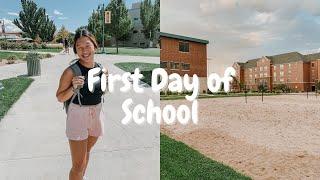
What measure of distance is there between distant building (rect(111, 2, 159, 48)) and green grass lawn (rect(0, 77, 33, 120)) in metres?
0.92

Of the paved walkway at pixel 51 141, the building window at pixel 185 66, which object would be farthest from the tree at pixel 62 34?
the building window at pixel 185 66

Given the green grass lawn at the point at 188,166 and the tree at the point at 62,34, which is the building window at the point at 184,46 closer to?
the green grass lawn at the point at 188,166

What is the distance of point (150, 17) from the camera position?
3.96 meters

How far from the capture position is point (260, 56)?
16.2ft

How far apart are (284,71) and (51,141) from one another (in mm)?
2664

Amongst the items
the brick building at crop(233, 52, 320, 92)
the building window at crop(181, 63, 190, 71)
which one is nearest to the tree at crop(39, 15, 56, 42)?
the building window at crop(181, 63, 190, 71)

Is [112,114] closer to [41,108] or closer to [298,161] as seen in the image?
[41,108]

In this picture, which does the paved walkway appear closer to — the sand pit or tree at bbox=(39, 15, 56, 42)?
tree at bbox=(39, 15, 56, 42)

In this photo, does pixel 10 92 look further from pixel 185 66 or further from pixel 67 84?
pixel 185 66

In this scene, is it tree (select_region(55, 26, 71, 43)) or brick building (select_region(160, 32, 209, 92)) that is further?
brick building (select_region(160, 32, 209, 92))

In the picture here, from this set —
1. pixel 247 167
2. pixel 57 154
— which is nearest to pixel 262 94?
pixel 247 167

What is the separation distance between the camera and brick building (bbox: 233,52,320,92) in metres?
4.70

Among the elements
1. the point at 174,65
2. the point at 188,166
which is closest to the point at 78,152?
the point at 188,166

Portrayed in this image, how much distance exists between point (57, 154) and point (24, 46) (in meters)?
0.90
